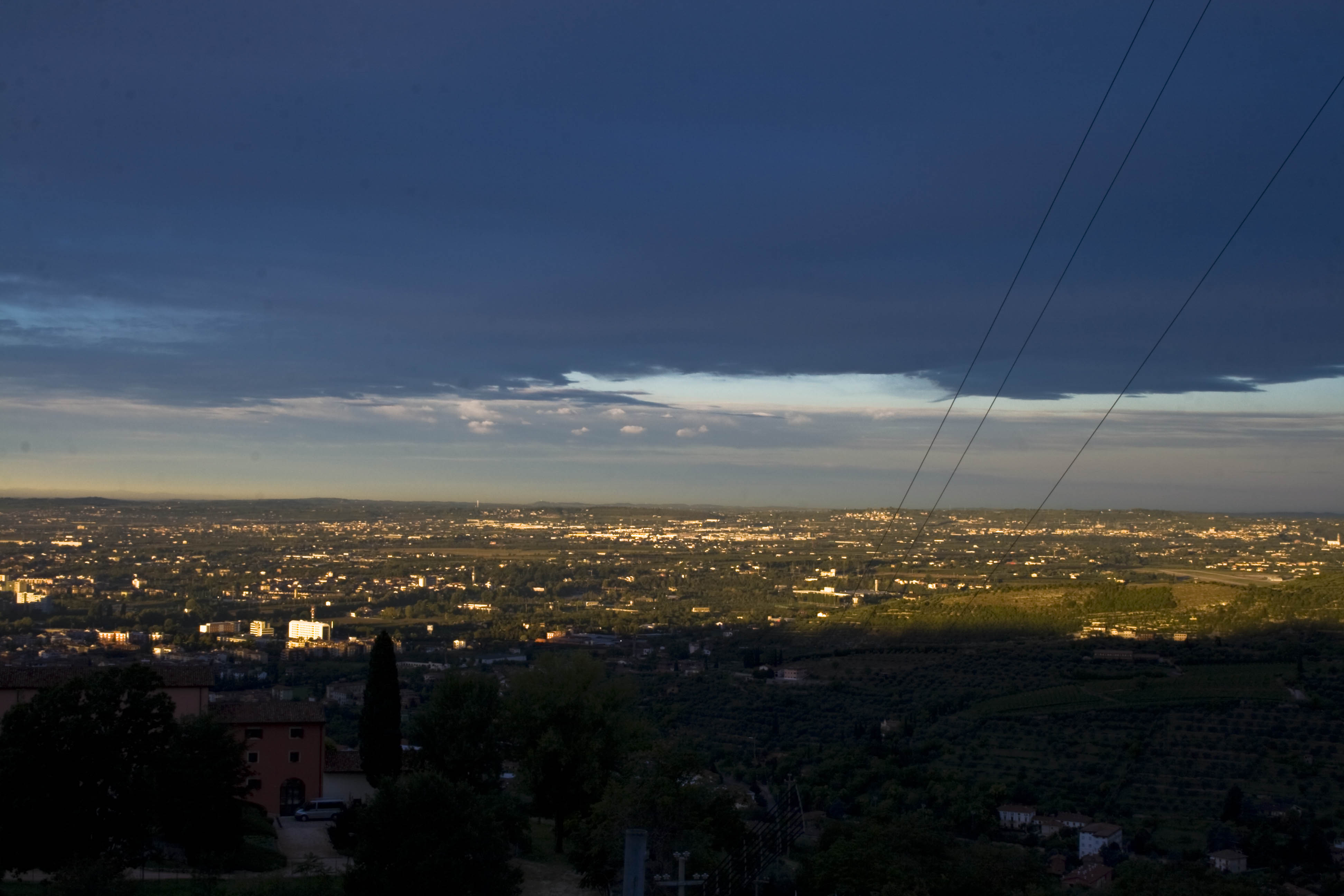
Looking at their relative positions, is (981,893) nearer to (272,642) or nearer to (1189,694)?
(1189,694)

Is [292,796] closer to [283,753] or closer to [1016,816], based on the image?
[283,753]

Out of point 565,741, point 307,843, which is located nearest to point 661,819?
point 565,741

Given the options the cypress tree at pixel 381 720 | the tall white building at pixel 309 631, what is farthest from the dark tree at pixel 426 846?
the tall white building at pixel 309 631

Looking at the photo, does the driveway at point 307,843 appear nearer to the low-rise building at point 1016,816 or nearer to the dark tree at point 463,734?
the dark tree at point 463,734

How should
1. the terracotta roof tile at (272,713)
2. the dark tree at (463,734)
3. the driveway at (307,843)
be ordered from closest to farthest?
the driveway at (307,843) < the dark tree at (463,734) < the terracotta roof tile at (272,713)

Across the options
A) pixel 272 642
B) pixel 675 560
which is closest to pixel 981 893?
pixel 272 642

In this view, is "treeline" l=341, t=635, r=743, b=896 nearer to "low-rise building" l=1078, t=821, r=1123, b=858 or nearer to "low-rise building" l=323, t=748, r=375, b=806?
"low-rise building" l=323, t=748, r=375, b=806

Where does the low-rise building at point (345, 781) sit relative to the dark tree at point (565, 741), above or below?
below
